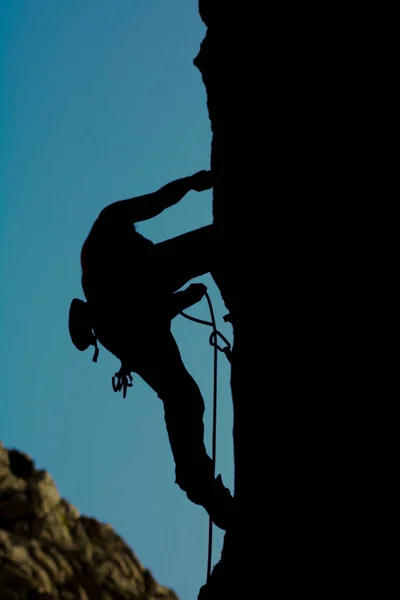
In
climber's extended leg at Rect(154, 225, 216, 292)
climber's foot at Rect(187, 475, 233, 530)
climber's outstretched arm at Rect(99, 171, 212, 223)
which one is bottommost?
climber's foot at Rect(187, 475, 233, 530)

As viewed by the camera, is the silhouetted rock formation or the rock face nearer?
the silhouetted rock formation

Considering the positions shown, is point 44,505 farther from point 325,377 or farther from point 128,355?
point 325,377

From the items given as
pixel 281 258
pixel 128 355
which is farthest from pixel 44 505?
pixel 281 258

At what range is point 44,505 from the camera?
2691 centimetres

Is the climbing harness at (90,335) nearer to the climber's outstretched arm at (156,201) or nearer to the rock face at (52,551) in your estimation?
the climber's outstretched arm at (156,201)

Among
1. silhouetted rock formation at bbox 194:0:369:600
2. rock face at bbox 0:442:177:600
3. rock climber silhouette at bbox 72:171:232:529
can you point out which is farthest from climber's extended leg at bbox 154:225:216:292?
rock face at bbox 0:442:177:600

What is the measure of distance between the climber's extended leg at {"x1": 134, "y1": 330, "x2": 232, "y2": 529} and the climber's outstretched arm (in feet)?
2.42

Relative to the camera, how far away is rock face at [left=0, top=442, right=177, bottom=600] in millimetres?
24188

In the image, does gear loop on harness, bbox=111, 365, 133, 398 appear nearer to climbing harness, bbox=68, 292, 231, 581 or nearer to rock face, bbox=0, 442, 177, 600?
climbing harness, bbox=68, 292, 231, 581

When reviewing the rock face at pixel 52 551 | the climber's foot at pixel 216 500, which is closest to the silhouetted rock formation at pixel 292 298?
the climber's foot at pixel 216 500

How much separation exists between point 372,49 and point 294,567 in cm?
181

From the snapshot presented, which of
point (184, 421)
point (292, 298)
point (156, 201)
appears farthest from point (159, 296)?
point (292, 298)

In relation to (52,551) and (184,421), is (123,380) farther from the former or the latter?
(52,551)

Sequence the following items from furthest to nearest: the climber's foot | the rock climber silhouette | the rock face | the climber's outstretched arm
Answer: the rock face < the climber's outstretched arm < the rock climber silhouette < the climber's foot
